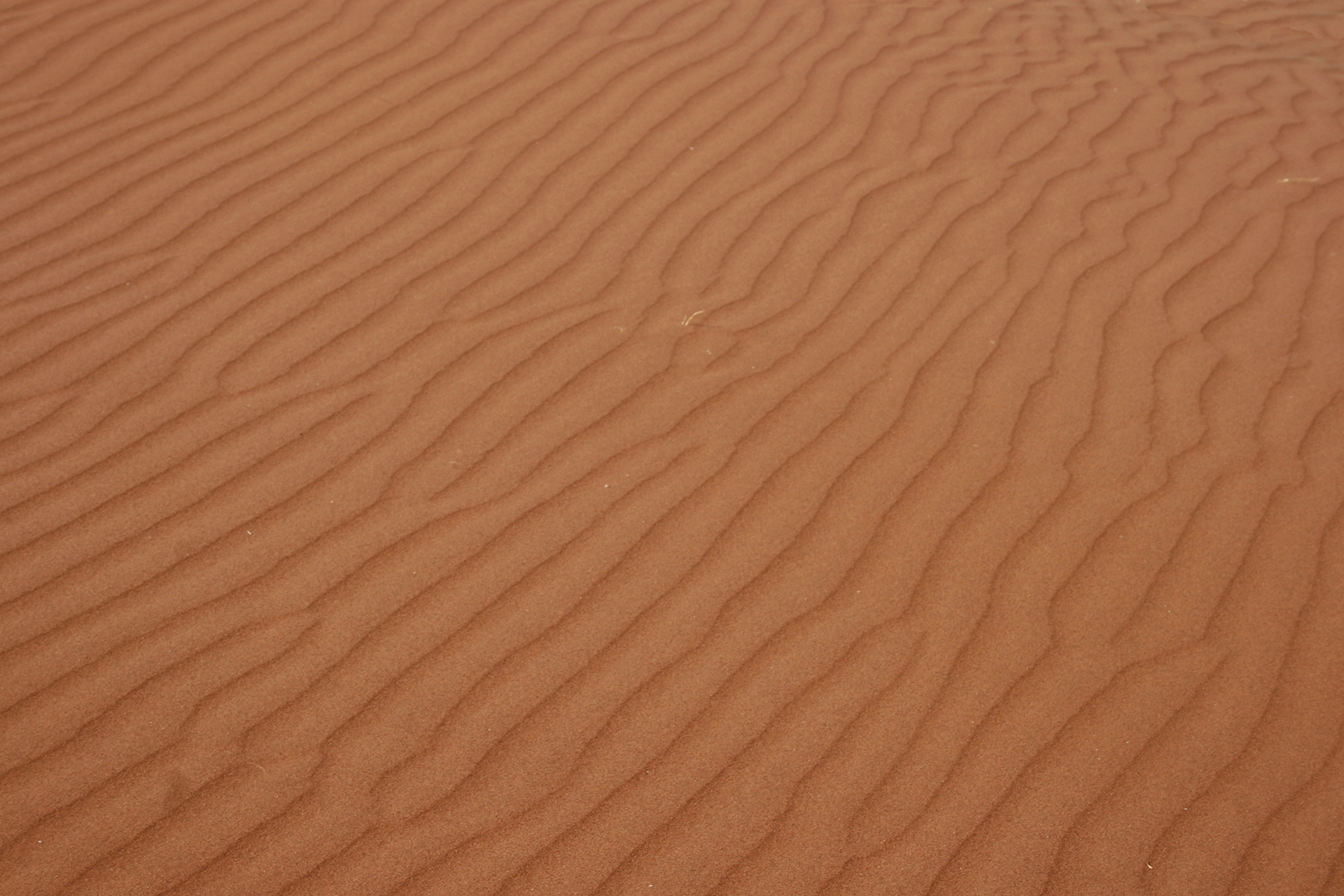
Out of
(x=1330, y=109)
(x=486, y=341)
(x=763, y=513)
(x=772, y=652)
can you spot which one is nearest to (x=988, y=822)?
(x=772, y=652)

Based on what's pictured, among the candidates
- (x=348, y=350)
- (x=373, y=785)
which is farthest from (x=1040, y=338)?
(x=373, y=785)

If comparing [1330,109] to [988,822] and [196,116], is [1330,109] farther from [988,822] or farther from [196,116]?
[196,116]

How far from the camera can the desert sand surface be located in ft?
7.07

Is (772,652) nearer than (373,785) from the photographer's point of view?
No

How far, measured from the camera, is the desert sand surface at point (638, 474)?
7.07 ft

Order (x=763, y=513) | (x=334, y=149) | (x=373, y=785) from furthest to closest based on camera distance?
(x=334, y=149), (x=763, y=513), (x=373, y=785)

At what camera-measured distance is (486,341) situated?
125 inches

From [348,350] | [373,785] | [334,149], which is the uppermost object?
[334,149]

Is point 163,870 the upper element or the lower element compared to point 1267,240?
upper

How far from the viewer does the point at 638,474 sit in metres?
2.83

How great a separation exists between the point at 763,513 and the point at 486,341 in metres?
0.96

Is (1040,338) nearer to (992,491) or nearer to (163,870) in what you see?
(992,491)

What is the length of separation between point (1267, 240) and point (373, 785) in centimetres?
346

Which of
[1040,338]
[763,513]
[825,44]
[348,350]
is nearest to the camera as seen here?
[763,513]
